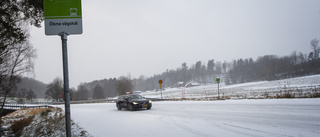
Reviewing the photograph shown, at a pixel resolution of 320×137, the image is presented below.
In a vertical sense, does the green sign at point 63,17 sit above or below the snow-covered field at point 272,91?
above

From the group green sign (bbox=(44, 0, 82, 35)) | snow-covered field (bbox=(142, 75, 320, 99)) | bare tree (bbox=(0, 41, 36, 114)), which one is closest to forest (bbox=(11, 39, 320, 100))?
snow-covered field (bbox=(142, 75, 320, 99))

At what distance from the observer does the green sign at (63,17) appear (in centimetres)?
334

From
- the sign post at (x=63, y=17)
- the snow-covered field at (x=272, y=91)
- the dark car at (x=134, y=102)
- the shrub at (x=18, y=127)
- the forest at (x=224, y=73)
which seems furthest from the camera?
the forest at (x=224, y=73)

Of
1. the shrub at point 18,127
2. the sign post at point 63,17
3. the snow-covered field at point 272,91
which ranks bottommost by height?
the shrub at point 18,127

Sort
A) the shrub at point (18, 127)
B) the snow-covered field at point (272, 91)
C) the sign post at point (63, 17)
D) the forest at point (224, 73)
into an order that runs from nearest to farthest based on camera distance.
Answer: the sign post at point (63, 17) → the shrub at point (18, 127) → the snow-covered field at point (272, 91) → the forest at point (224, 73)

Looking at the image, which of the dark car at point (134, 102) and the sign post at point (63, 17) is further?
the dark car at point (134, 102)

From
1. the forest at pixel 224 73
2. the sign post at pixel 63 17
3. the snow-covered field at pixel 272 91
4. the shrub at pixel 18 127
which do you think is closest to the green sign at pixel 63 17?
the sign post at pixel 63 17

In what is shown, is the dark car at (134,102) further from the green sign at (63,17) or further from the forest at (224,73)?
the forest at (224,73)

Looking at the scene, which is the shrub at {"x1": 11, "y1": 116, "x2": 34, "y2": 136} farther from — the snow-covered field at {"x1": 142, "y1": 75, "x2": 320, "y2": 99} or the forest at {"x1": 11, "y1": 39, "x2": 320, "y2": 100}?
the forest at {"x1": 11, "y1": 39, "x2": 320, "y2": 100}

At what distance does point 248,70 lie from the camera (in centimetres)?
15375

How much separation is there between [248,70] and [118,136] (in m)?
162

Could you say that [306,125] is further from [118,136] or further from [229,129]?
[118,136]

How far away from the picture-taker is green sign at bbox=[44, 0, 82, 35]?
334 centimetres

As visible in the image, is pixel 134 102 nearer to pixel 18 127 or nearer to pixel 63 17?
pixel 18 127
